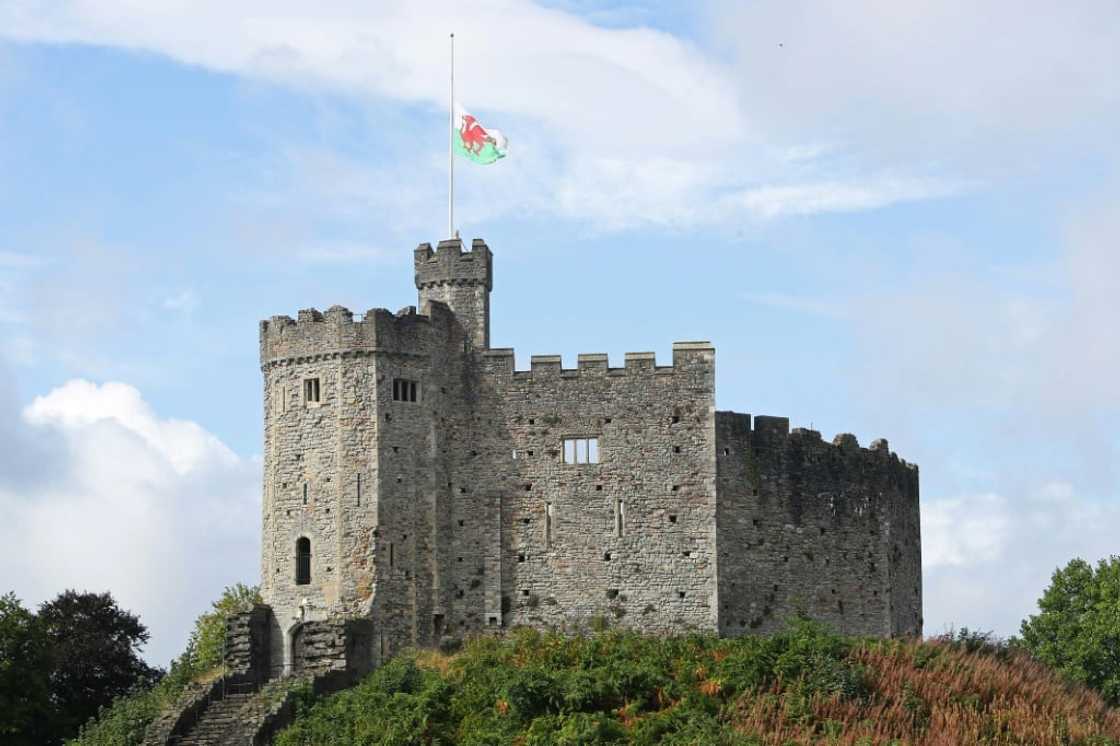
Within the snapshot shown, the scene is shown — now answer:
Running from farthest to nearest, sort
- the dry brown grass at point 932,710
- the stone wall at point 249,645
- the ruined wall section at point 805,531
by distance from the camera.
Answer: the ruined wall section at point 805,531, the stone wall at point 249,645, the dry brown grass at point 932,710

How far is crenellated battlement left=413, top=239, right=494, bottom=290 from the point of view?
205ft

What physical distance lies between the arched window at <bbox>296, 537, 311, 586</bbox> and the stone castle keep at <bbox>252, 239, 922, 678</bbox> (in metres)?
0.04

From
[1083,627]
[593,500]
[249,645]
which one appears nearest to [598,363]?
[593,500]

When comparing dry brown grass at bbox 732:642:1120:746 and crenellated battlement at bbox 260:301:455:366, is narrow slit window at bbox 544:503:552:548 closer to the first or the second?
crenellated battlement at bbox 260:301:455:366

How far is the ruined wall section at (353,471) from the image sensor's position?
5803 centimetres

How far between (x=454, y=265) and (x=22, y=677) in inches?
703

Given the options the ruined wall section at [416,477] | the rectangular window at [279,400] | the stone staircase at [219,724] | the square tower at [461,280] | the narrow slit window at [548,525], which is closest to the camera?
the stone staircase at [219,724]

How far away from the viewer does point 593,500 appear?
5981 cm

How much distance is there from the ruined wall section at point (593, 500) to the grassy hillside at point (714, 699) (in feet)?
12.9

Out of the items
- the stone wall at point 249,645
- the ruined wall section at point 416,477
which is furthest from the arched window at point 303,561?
the ruined wall section at point 416,477

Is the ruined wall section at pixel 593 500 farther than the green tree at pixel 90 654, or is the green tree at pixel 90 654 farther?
the green tree at pixel 90 654

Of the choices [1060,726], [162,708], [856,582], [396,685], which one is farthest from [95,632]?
[1060,726]

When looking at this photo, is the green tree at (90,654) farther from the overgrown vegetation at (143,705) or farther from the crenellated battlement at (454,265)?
the crenellated battlement at (454,265)

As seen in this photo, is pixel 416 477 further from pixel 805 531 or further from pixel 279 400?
pixel 805 531
